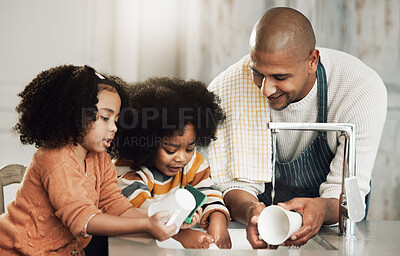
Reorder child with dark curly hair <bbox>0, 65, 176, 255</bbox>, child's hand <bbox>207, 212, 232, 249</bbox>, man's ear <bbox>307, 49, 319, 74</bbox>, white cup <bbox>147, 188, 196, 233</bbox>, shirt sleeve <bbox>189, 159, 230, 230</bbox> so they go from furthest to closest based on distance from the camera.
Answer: man's ear <bbox>307, 49, 319, 74</bbox>
shirt sleeve <bbox>189, 159, 230, 230</bbox>
child's hand <bbox>207, 212, 232, 249</bbox>
child with dark curly hair <bbox>0, 65, 176, 255</bbox>
white cup <bbox>147, 188, 196, 233</bbox>

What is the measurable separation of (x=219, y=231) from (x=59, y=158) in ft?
1.54

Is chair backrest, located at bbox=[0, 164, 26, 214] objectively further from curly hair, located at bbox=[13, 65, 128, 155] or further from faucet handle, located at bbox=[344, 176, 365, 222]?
faucet handle, located at bbox=[344, 176, 365, 222]

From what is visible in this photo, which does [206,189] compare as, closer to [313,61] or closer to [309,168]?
[309,168]

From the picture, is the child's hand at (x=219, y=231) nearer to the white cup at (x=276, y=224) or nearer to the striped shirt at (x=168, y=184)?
the striped shirt at (x=168, y=184)

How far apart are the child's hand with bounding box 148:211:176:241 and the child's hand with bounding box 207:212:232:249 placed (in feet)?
0.79

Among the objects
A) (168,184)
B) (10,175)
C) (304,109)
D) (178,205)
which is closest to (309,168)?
(304,109)

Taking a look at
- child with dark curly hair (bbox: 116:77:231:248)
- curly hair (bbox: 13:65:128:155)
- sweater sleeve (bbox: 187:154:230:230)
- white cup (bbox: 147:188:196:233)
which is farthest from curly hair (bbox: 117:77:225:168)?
white cup (bbox: 147:188:196:233)

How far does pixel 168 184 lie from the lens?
160 cm

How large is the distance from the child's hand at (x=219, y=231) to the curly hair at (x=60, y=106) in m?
0.43

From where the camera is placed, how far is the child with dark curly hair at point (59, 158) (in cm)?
126

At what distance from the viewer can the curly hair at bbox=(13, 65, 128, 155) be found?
4.32 feet

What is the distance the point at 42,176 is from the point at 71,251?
0.21m

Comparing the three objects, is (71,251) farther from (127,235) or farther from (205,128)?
(205,128)

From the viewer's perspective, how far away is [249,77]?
71.2 inches
